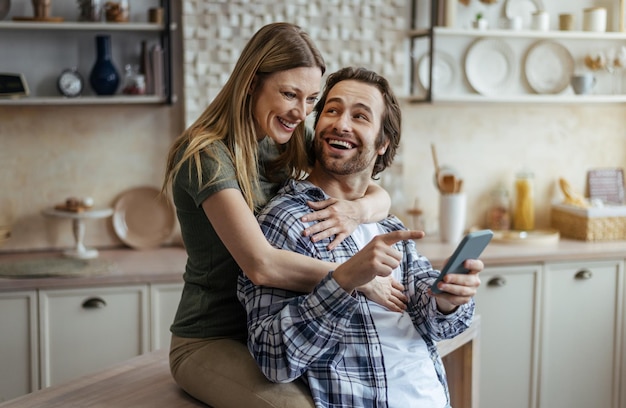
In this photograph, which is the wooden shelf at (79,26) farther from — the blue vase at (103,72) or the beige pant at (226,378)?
the beige pant at (226,378)

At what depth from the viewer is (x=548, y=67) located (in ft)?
14.1

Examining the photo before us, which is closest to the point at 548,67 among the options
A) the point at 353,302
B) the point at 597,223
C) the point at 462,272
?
the point at 597,223

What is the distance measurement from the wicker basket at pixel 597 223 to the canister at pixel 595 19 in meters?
0.92

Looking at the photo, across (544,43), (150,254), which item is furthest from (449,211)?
(150,254)

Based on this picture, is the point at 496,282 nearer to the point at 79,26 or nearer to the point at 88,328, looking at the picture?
the point at 88,328

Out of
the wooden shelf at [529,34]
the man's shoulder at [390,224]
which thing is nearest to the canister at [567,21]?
the wooden shelf at [529,34]

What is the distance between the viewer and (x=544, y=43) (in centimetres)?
427

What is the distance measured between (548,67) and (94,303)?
2.60 metres

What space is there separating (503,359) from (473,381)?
41.3 inches

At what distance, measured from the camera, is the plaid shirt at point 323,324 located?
6.23ft

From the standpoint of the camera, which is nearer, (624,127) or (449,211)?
(449,211)

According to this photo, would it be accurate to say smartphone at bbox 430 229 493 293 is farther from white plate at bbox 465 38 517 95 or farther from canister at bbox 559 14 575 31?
canister at bbox 559 14 575 31

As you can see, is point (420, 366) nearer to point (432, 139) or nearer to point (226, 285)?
point (226, 285)

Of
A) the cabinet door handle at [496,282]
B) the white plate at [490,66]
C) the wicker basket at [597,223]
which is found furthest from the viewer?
the white plate at [490,66]
